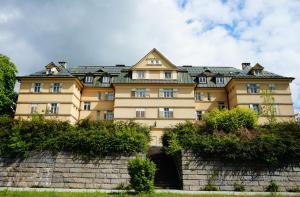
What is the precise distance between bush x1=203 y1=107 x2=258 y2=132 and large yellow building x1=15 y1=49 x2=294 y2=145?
12.0 m

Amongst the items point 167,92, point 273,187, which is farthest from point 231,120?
point 167,92

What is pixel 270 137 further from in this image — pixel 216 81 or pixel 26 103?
pixel 26 103

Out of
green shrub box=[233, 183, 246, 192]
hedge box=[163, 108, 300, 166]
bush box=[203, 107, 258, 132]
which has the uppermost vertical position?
bush box=[203, 107, 258, 132]

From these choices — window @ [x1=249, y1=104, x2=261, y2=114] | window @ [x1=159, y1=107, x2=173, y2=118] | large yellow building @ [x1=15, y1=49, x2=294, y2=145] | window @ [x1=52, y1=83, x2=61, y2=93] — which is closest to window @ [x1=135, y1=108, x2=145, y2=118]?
large yellow building @ [x1=15, y1=49, x2=294, y2=145]

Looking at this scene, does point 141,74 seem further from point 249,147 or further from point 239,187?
point 239,187

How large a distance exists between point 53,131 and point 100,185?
5224 millimetres

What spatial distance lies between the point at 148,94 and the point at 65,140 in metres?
19.2

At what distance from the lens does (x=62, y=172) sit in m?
15.8

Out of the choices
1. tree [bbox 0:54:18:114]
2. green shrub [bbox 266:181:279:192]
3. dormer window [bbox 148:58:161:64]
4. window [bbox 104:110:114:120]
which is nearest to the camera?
green shrub [bbox 266:181:279:192]

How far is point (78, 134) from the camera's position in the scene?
16828 millimetres

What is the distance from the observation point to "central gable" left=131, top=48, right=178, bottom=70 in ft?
119

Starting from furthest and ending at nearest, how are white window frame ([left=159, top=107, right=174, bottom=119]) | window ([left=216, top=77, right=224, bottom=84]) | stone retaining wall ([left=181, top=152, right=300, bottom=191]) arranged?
window ([left=216, top=77, right=224, bottom=84]) < white window frame ([left=159, top=107, right=174, bottom=119]) < stone retaining wall ([left=181, top=152, right=300, bottom=191])

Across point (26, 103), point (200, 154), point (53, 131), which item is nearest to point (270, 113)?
point (200, 154)

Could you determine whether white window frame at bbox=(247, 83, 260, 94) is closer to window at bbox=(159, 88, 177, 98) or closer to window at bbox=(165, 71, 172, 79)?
window at bbox=(159, 88, 177, 98)
